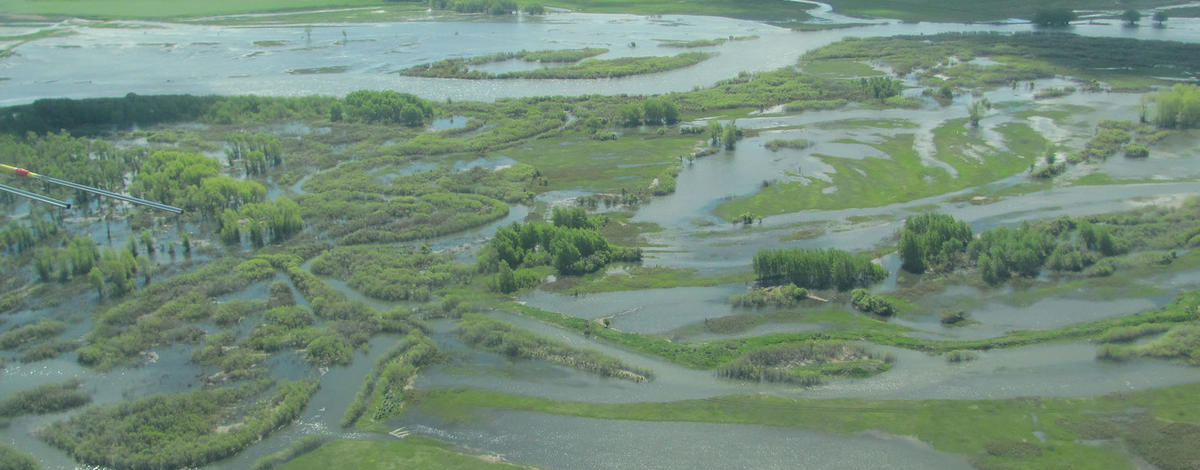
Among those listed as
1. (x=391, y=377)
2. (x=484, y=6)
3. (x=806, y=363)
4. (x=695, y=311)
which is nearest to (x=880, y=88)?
(x=695, y=311)

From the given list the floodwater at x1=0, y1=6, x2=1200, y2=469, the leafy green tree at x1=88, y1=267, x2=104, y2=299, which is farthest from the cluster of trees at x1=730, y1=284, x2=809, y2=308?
the leafy green tree at x1=88, y1=267, x2=104, y2=299

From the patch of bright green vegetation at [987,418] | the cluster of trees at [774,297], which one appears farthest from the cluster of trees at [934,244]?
the patch of bright green vegetation at [987,418]

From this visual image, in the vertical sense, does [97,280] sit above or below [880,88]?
below

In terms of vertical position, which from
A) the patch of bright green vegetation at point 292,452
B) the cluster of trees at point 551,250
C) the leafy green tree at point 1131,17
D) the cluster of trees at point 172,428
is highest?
the leafy green tree at point 1131,17

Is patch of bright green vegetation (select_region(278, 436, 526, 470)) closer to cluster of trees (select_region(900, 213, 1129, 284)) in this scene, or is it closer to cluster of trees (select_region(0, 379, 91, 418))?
cluster of trees (select_region(0, 379, 91, 418))

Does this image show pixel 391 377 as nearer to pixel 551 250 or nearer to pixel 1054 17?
pixel 551 250

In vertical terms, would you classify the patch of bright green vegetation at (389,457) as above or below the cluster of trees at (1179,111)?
below

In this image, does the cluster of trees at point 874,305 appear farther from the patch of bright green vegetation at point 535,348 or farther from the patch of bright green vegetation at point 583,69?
the patch of bright green vegetation at point 583,69
